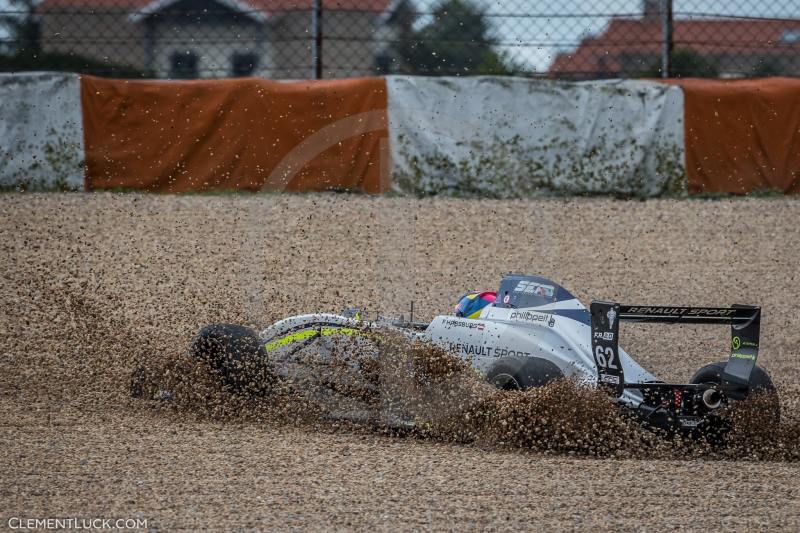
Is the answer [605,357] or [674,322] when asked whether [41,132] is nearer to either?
[605,357]

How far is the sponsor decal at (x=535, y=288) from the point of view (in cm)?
600

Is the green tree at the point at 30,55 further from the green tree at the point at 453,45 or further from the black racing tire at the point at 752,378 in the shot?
the black racing tire at the point at 752,378

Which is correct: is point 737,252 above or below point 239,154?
below

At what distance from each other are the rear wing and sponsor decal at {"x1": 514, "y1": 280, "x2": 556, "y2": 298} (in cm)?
58

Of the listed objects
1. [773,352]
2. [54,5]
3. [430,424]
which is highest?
[54,5]

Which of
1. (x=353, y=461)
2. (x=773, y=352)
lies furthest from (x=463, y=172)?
(x=353, y=461)

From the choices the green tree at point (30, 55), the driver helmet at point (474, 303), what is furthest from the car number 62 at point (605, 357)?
the green tree at point (30, 55)

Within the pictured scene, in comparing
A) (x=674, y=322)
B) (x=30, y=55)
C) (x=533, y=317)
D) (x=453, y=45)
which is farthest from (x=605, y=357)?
(x=30, y=55)

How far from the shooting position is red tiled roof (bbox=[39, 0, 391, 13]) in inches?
448

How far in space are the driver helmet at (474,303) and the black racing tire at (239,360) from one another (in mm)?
1199

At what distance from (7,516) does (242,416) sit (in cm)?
187

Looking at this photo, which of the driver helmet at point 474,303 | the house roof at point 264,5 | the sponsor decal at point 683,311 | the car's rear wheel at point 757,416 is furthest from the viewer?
the house roof at point 264,5

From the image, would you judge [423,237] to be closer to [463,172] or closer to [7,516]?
[463,172]

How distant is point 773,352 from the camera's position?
8023 millimetres
